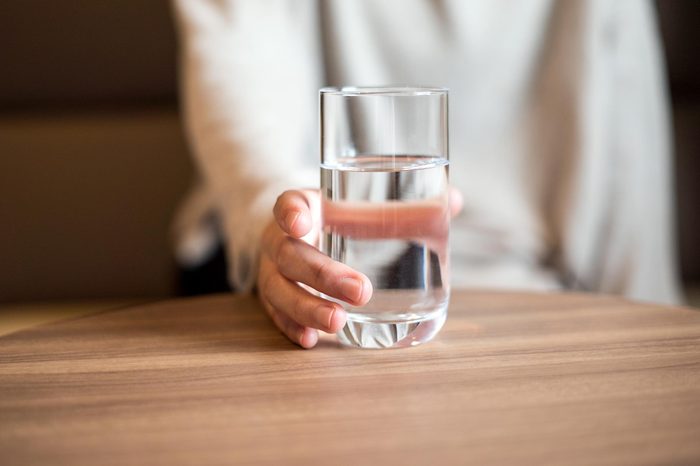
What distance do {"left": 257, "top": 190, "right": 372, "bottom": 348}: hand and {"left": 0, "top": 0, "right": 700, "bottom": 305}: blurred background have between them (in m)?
0.93

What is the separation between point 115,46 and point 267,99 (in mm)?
664

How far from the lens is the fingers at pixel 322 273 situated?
1.60 ft

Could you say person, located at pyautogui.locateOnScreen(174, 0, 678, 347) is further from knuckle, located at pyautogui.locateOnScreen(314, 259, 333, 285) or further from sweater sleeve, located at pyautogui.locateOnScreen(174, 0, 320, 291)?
knuckle, located at pyautogui.locateOnScreen(314, 259, 333, 285)

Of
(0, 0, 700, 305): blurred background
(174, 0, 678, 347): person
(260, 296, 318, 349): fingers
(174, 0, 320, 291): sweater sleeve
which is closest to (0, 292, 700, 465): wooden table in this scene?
(260, 296, 318, 349): fingers

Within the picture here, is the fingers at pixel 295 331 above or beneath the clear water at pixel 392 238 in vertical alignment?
beneath

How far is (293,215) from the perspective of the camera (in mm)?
521

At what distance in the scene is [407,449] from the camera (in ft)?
1.20

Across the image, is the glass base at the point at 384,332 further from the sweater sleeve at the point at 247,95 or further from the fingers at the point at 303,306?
the sweater sleeve at the point at 247,95

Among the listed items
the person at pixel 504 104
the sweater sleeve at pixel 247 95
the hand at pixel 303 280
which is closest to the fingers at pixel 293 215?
the hand at pixel 303 280

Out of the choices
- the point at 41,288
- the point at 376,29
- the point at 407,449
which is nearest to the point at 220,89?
the point at 376,29

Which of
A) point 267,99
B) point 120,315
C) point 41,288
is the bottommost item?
point 41,288

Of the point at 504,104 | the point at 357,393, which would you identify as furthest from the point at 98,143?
the point at 357,393

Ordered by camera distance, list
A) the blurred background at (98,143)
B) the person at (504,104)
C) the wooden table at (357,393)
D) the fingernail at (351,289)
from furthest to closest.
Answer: the blurred background at (98,143) → the person at (504,104) → the fingernail at (351,289) → the wooden table at (357,393)

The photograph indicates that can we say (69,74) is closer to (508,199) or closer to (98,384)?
(508,199)
